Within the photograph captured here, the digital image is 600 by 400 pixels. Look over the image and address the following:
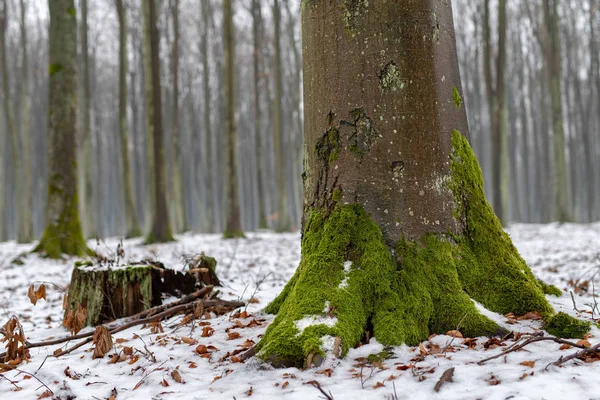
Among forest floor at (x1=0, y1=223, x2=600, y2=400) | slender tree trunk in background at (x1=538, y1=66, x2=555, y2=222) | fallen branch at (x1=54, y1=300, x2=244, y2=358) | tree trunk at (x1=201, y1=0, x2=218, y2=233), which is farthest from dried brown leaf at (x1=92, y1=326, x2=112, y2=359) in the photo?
slender tree trunk in background at (x1=538, y1=66, x2=555, y2=222)

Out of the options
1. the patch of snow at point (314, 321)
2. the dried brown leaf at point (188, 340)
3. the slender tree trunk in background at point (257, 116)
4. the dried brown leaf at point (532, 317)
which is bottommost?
the dried brown leaf at point (188, 340)

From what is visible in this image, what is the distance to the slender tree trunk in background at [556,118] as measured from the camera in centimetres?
1644

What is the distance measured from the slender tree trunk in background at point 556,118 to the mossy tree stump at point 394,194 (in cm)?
1552

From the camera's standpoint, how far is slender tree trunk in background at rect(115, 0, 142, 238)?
15.4 m

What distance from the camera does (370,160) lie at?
2869 mm

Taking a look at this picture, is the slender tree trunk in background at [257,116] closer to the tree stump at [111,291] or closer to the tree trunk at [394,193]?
the tree stump at [111,291]

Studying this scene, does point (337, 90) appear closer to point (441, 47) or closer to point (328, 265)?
point (441, 47)

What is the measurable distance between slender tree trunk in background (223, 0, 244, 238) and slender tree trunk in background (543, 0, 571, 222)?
10937mm

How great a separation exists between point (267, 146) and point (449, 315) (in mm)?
30777

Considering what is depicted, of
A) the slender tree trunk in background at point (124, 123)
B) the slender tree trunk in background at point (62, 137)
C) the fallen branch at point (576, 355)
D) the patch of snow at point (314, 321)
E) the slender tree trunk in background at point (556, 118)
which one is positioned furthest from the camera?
the slender tree trunk in background at point (556, 118)

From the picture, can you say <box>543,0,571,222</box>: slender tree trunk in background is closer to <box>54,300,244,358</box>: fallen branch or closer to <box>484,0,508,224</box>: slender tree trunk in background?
<box>484,0,508,224</box>: slender tree trunk in background

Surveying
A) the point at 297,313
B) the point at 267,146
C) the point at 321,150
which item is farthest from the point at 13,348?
the point at 267,146

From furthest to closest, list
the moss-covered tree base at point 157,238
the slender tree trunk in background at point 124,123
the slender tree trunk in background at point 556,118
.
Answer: the slender tree trunk in background at point 556,118, the slender tree trunk in background at point 124,123, the moss-covered tree base at point 157,238

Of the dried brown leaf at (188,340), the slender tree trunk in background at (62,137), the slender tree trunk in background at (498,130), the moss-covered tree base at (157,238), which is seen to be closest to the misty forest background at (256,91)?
the slender tree trunk in background at (498,130)
